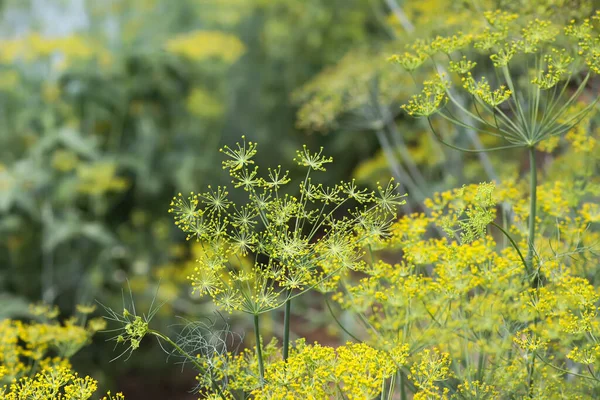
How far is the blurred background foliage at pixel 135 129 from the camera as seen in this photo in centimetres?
620

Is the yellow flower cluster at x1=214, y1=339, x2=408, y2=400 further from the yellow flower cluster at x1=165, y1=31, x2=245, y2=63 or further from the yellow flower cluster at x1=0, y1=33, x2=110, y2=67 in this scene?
the yellow flower cluster at x1=165, y1=31, x2=245, y2=63

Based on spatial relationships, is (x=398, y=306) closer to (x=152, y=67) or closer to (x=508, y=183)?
(x=508, y=183)

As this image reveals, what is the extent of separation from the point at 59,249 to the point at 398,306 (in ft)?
18.7

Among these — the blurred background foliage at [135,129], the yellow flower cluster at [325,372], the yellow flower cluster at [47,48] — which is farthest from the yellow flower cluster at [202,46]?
the yellow flower cluster at [325,372]

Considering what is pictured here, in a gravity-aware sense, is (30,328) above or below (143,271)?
above

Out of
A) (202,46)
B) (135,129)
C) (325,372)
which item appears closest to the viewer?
(325,372)

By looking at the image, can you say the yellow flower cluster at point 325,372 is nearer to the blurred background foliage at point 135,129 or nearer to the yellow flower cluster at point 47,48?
the blurred background foliage at point 135,129

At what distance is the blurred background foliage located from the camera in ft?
20.3

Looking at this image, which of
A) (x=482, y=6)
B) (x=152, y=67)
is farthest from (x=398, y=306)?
(x=152, y=67)

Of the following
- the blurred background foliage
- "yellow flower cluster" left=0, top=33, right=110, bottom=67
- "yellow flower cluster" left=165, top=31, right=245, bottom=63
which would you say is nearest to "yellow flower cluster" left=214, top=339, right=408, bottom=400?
the blurred background foliage

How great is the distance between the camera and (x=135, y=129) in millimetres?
7609

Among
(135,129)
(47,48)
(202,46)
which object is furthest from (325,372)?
(135,129)

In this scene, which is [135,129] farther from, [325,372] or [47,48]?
[325,372]

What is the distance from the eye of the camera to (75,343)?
243 cm
